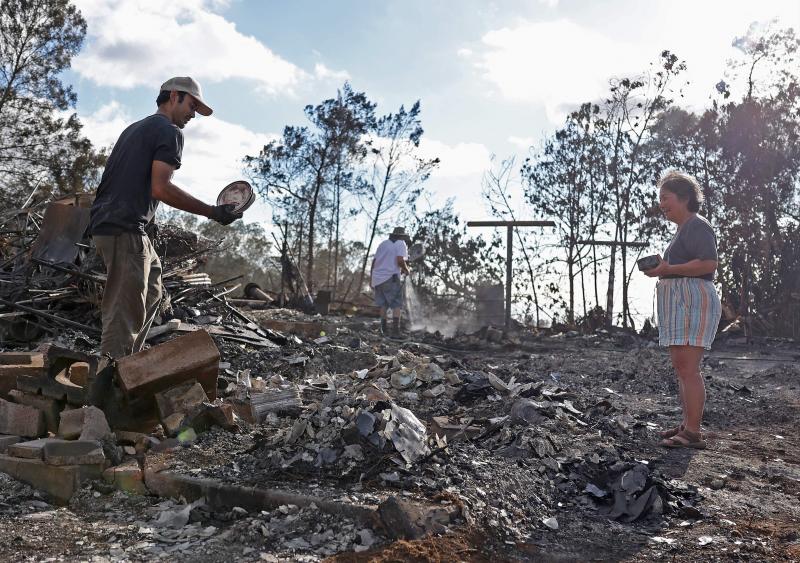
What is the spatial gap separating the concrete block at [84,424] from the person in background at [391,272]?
727 centimetres

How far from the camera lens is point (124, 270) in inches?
161

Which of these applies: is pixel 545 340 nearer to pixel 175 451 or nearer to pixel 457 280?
pixel 457 280

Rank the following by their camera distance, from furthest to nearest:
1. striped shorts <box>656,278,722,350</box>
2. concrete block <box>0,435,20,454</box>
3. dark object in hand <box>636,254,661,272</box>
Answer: dark object in hand <box>636,254,661,272</box> → striped shorts <box>656,278,722,350</box> → concrete block <box>0,435,20,454</box>

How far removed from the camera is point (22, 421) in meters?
3.65

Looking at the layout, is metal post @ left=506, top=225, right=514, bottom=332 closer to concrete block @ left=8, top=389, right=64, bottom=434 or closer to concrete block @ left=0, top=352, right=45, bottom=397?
concrete block @ left=0, top=352, right=45, bottom=397

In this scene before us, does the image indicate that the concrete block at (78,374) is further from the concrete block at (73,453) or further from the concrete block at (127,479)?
the concrete block at (127,479)

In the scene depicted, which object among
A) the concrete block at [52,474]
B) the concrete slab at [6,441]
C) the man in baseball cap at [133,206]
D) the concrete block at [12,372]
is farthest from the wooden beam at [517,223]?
the concrete block at [52,474]

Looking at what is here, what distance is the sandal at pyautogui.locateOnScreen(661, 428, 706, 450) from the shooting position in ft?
14.1

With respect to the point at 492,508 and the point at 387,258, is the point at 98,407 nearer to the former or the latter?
the point at 492,508

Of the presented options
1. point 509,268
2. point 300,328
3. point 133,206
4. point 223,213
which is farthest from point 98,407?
point 509,268

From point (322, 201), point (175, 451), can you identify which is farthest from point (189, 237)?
point (322, 201)

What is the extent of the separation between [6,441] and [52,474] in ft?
1.57

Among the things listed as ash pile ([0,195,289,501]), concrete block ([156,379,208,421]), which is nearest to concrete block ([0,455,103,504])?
ash pile ([0,195,289,501])

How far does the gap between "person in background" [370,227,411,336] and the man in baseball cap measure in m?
6.51
